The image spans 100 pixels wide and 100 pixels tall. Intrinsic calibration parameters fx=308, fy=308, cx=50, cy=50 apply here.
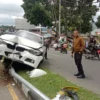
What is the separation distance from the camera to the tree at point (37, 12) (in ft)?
169

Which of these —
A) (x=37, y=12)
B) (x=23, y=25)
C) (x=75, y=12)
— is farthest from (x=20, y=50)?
(x=23, y=25)

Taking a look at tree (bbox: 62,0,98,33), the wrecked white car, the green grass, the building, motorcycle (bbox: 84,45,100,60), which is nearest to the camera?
the green grass

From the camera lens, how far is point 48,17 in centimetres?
5134

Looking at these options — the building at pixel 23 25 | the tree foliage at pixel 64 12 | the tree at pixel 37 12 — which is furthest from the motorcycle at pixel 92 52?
the building at pixel 23 25

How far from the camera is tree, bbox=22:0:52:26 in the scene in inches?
2028

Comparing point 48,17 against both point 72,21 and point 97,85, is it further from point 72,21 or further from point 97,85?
point 97,85

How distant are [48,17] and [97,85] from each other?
41.9m

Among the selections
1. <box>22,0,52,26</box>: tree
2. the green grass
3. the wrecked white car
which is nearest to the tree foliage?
<box>22,0,52,26</box>: tree

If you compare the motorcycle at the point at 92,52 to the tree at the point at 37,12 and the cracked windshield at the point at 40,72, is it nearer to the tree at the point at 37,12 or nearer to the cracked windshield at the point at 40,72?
the cracked windshield at the point at 40,72

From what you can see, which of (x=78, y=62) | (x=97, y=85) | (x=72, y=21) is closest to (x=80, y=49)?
(x=78, y=62)

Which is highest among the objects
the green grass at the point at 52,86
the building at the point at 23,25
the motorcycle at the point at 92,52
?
the green grass at the point at 52,86

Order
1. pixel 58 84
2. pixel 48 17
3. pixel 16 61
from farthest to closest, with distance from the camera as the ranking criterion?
pixel 48 17
pixel 16 61
pixel 58 84

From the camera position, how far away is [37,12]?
172 feet

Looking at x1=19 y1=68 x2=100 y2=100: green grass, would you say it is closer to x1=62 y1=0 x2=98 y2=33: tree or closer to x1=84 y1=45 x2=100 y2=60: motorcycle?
x1=84 y1=45 x2=100 y2=60: motorcycle
